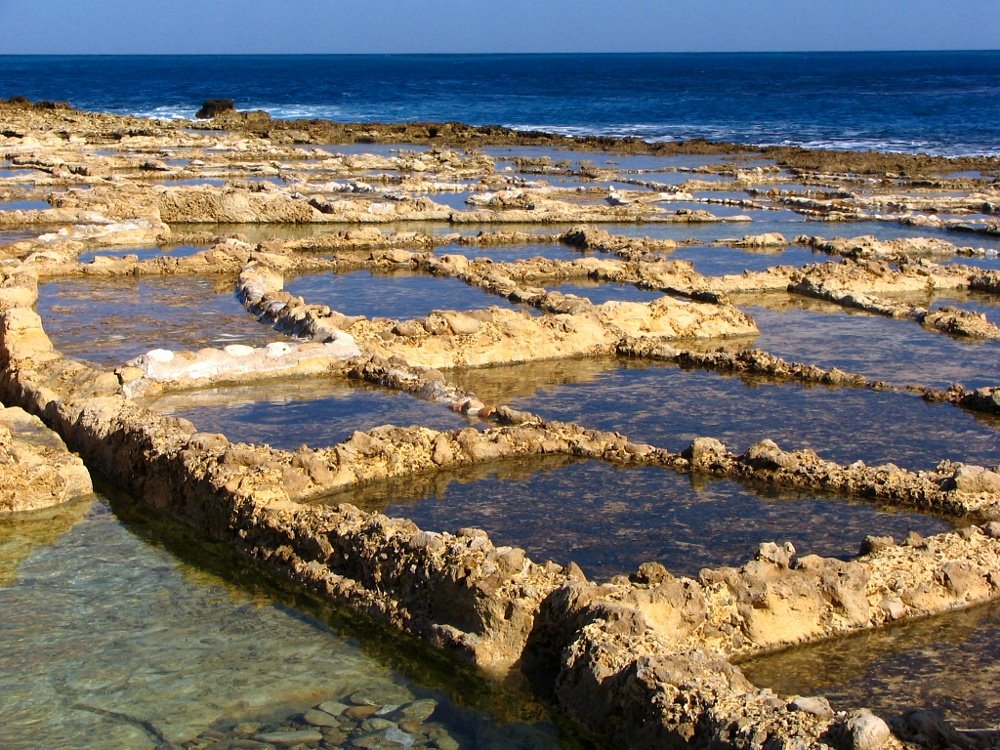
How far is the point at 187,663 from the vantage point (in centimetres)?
662

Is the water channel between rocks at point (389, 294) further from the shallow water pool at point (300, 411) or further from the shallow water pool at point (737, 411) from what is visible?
the shallow water pool at point (300, 411)

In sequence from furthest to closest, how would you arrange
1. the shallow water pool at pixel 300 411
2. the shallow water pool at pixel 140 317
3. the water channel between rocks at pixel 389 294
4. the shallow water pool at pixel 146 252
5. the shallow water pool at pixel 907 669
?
the shallow water pool at pixel 146 252
the water channel between rocks at pixel 389 294
the shallow water pool at pixel 140 317
the shallow water pool at pixel 300 411
the shallow water pool at pixel 907 669

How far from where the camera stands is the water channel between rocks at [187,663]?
6023 mm

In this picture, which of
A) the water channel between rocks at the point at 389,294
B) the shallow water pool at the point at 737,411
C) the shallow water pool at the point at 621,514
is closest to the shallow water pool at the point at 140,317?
Result: the water channel between rocks at the point at 389,294

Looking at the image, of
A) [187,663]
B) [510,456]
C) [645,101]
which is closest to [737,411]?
[510,456]

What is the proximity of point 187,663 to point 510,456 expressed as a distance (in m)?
3.94

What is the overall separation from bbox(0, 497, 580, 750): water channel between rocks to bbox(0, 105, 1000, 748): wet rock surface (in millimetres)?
147

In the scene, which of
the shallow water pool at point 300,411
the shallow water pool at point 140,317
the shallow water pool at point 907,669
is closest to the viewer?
the shallow water pool at point 907,669

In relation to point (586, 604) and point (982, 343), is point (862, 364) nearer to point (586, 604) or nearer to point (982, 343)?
point (982, 343)

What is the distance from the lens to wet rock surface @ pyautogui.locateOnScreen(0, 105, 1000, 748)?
6.00m

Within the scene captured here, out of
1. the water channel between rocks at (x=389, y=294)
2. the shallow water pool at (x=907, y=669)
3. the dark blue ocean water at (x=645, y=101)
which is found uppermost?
the shallow water pool at (x=907, y=669)

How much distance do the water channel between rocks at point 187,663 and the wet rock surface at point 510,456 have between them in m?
0.15

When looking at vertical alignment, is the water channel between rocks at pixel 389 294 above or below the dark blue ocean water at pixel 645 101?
above

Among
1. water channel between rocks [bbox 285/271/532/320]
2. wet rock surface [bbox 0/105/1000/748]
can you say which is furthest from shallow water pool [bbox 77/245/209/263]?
water channel between rocks [bbox 285/271/532/320]
